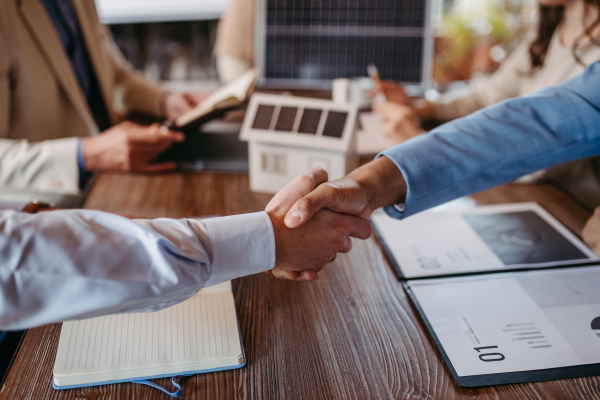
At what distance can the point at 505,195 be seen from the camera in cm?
102

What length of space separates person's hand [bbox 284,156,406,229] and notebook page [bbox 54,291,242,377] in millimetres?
196

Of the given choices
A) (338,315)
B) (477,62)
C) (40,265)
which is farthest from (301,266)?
(477,62)

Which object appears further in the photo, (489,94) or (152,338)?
(489,94)

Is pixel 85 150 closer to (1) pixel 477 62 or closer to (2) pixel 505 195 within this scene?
(2) pixel 505 195

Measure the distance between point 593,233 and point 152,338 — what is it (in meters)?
0.80

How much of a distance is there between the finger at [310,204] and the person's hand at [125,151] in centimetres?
54

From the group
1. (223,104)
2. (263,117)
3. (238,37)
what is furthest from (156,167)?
(238,37)

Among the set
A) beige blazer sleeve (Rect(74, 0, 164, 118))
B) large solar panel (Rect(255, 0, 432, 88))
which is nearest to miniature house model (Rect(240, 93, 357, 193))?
beige blazer sleeve (Rect(74, 0, 164, 118))

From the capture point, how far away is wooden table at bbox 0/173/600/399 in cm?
52

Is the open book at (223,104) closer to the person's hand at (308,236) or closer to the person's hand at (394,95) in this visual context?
the person's hand at (308,236)

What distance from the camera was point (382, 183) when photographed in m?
0.80

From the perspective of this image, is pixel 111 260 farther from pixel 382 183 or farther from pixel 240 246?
pixel 382 183

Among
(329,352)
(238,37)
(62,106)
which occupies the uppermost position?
(238,37)

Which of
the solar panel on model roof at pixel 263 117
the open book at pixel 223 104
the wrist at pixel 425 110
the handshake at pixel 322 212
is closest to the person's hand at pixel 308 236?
the handshake at pixel 322 212
